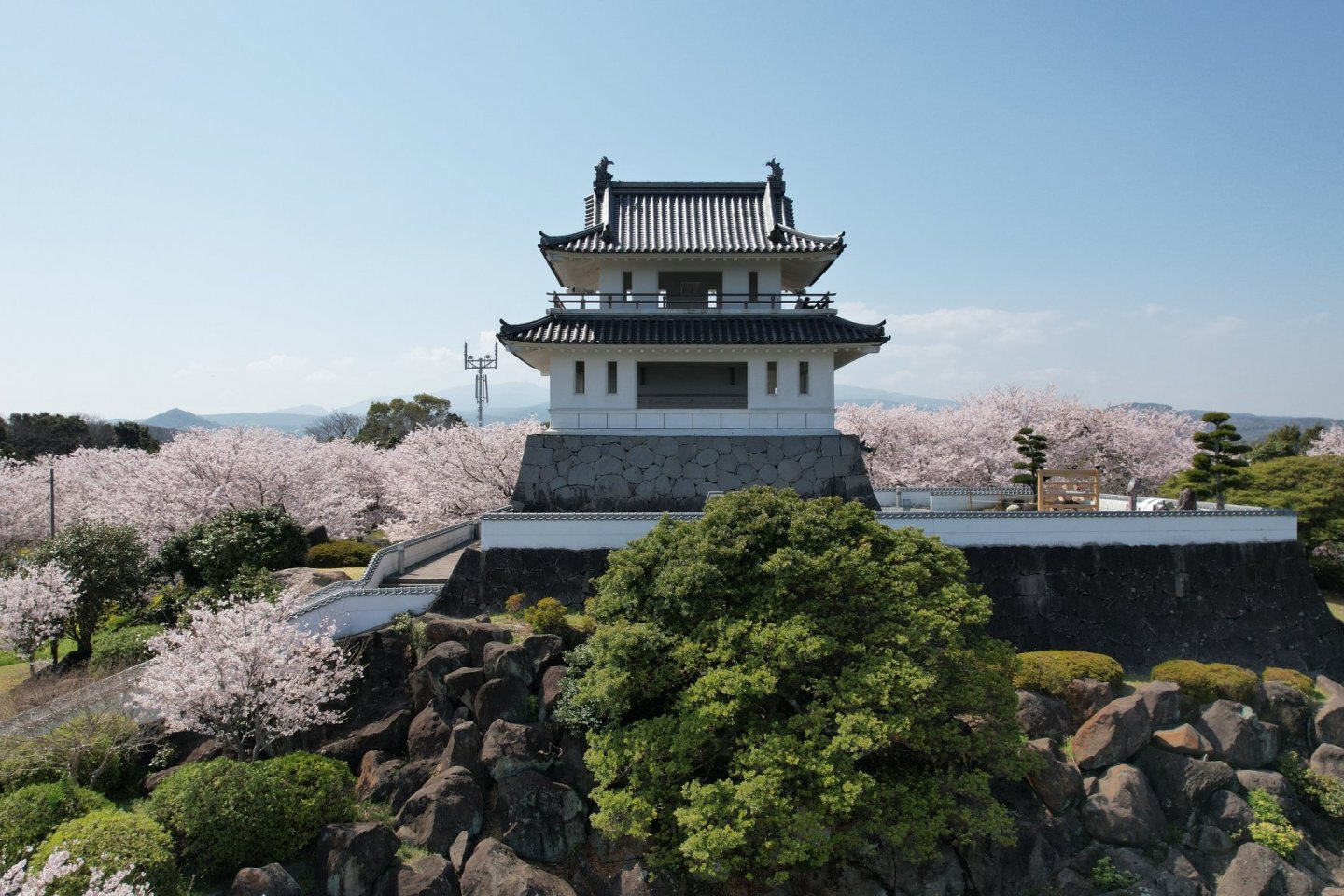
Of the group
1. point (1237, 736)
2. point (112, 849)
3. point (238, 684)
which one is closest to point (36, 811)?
point (112, 849)

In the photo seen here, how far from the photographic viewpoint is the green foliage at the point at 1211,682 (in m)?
14.5

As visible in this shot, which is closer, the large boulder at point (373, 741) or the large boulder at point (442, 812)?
the large boulder at point (442, 812)

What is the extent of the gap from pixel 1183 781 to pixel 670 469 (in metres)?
12.3

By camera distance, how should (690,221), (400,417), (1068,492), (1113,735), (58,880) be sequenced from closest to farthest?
1. (58,880)
2. (1113,735)
3. (1068,492)
4. (690,221)
5. (400,417)

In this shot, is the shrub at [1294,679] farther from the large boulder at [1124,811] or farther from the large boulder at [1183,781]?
the large boulder at [1124,811]

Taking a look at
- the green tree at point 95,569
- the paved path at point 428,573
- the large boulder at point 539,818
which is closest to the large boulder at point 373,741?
the large boulder at point 539,818

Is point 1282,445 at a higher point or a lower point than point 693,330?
lower

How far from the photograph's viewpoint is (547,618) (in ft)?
45.2

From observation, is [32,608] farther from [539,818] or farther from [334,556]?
[539,818]

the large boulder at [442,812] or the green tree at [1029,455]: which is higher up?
the green tree at [1029,455]

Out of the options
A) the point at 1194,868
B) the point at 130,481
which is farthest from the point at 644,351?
the point at 130,481

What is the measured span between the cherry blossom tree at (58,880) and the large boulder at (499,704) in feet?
15.9

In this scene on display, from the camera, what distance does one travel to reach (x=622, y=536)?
16.1 metres

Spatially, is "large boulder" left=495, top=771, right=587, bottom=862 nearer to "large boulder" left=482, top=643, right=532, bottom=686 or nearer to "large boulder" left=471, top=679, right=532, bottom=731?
"large boulder" left=471, top=679, right=532, bottom=731
